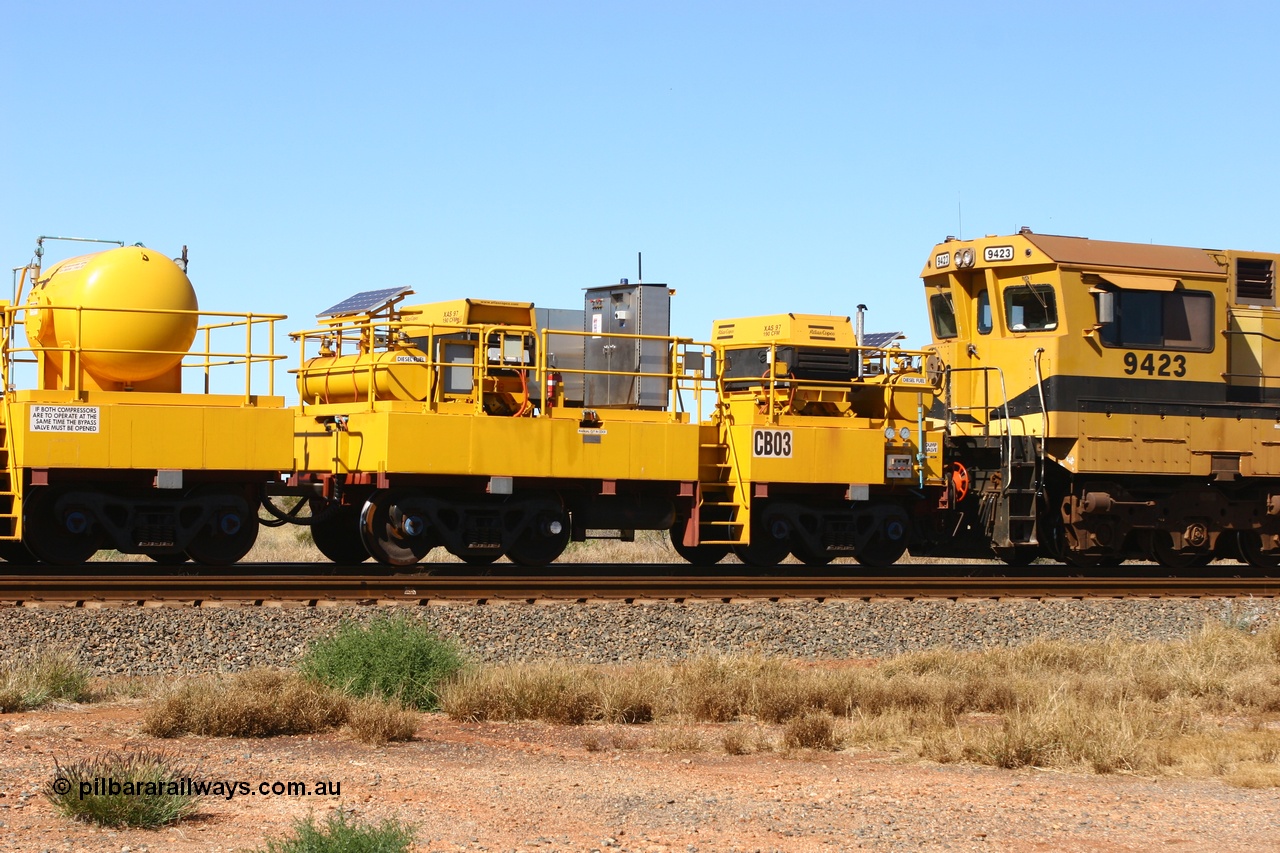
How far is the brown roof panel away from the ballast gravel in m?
5.19

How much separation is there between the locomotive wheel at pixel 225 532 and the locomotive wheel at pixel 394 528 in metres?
1.32

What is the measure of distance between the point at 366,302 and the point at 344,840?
12388mm

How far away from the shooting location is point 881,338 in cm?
→ 2033

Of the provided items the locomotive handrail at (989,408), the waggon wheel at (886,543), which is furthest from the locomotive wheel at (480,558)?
the locomotive handrail at (989,408)

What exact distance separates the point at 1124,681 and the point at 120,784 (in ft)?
26.0

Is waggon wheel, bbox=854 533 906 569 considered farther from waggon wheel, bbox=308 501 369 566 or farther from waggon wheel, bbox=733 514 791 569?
waggon wheel, bbox=308 501 369 566

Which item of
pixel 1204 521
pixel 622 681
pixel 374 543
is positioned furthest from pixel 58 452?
pixel 1204 521

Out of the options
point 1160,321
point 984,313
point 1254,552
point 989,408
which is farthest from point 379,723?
point 1254,552

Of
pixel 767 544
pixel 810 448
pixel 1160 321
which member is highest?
pixel 1160 321

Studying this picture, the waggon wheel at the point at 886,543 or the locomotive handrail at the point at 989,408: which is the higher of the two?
the locomotive handrail at the point at 989,408

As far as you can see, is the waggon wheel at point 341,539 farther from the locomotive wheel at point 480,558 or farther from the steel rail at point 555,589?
the steel rail at point 555,589

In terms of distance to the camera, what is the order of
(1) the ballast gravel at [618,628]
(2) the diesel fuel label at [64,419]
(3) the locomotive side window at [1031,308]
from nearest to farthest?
(1) the ballast gravel at [618,628]
(2) the diesel fuel label at [64,419]
(3) the locomotive side window at [1031,308]

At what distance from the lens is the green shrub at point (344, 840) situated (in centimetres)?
624

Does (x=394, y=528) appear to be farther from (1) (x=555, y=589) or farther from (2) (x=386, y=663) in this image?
(2) (x=386, y=663)
